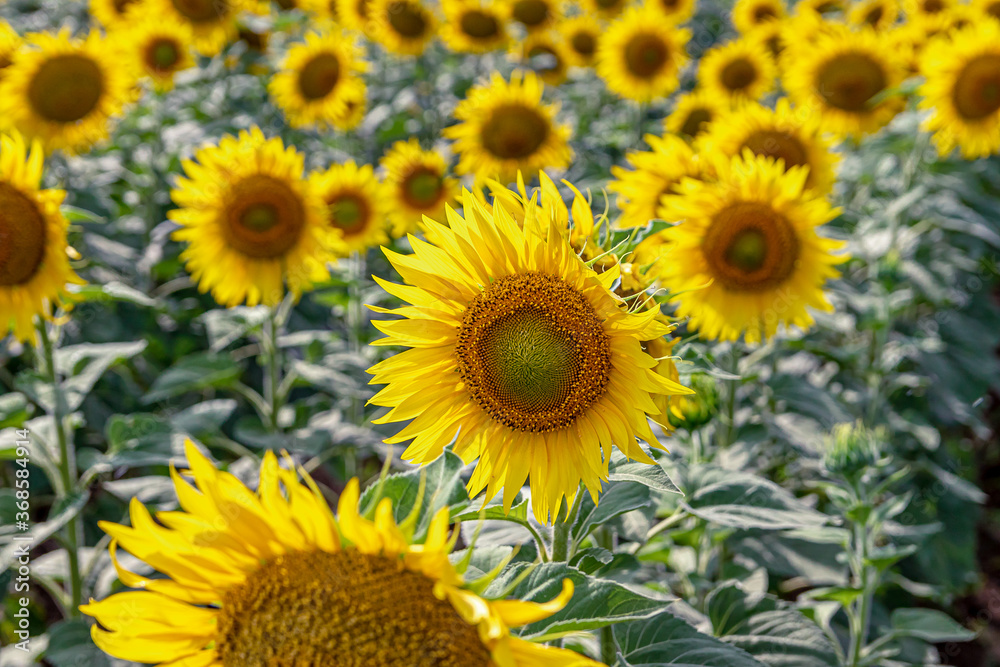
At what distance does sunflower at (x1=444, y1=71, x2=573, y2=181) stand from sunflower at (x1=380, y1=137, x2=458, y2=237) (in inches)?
5.7

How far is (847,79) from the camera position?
4473mm

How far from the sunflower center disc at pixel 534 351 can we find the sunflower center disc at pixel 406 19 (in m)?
4.95

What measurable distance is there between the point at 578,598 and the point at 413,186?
10.3 ft

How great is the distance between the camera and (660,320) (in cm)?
137

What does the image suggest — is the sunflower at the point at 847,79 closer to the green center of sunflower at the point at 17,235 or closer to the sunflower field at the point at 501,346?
the sunflower field at the point at 501,346

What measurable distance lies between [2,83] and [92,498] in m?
2.17

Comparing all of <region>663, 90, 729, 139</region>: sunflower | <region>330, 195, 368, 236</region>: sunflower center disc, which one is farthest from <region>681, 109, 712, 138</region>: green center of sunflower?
<region>330, 195, 368, 236</region>: sunflower center disc

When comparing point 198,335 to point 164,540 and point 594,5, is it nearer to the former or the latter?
point 164,540

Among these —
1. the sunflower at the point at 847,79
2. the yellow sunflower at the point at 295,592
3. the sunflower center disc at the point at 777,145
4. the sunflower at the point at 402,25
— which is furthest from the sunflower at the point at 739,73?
the yellow sunflower at the point at 295,592

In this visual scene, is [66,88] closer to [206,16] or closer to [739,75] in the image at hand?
[206,16]

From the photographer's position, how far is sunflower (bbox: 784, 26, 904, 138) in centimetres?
446

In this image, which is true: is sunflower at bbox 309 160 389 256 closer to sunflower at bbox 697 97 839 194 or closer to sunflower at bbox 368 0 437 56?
sunflower at bbox 697 97 839 194

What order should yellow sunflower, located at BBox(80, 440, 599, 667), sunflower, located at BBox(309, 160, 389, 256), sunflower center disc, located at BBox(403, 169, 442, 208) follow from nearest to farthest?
yellow sunflower, located at BBox(80, 440, 599, 667) < sunflower, located at BBox(309, 160, 389, 256) < sunflower center disc, located at BBox(403, 169, 442, 208)

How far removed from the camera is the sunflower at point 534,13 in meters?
6.27
